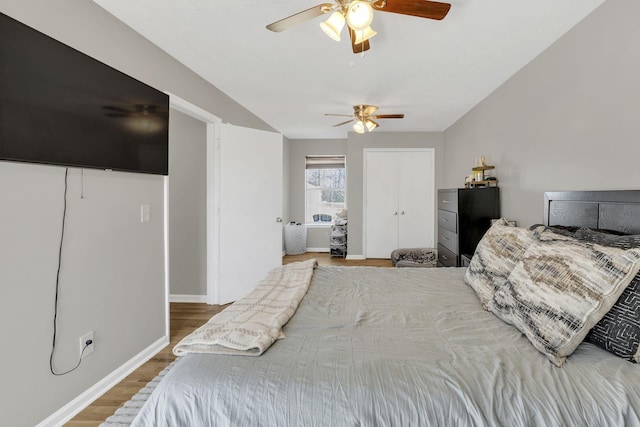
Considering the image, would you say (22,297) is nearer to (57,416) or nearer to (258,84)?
(57,416)

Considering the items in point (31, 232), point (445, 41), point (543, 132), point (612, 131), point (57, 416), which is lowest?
point (57, 416)

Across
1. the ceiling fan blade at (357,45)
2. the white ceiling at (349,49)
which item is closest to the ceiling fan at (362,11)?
the ceiling fan blade at (357,45)

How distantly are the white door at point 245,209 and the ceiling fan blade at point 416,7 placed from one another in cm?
230

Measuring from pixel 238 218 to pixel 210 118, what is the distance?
1133mm

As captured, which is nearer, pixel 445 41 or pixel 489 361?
pixel 489 361

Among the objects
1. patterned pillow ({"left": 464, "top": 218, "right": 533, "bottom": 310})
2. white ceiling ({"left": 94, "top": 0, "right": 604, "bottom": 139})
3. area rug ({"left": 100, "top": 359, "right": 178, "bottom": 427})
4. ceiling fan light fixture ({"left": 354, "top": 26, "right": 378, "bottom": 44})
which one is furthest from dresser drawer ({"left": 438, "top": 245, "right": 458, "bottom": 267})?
area rug ({"left": 100, "top": 359, "right": 178, "bottom": 427})

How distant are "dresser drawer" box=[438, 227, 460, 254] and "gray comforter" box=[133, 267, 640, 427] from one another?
209cm

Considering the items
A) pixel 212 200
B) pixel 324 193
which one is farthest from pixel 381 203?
pixel 212 200

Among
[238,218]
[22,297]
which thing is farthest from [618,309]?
[238,218]

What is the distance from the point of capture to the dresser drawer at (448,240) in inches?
126

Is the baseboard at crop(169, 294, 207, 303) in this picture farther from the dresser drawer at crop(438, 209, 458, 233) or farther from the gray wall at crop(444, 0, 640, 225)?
the gray wall at crop(444, 0, 640, 225)

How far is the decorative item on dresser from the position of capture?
310cm

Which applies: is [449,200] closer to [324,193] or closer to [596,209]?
[596,209]

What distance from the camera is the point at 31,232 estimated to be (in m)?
1.50
